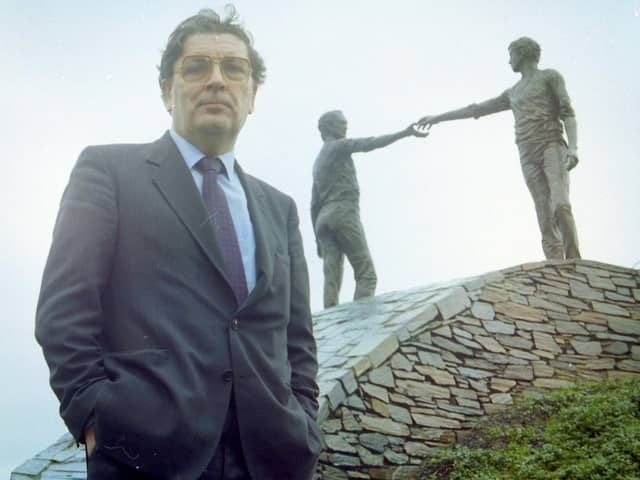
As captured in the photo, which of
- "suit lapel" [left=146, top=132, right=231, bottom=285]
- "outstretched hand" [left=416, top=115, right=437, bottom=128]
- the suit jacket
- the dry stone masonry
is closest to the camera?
the suit jacket

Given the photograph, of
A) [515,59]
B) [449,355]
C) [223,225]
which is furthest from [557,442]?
[515,59]

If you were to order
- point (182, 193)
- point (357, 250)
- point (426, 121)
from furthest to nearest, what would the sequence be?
1. point (426, 121)
2. point (357, 250)
3. point (182, 193)

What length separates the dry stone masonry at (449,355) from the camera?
478 cm

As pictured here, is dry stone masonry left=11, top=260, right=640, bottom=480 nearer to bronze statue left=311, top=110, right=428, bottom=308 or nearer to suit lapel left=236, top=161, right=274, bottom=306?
bronze statue left=311, top=110, right=428, bottom=308

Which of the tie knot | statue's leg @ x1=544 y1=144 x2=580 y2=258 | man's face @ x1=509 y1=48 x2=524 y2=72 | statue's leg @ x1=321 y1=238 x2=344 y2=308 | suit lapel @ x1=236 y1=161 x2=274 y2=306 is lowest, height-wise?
statue's leg @ x1=321 y1=238 x2=344 y2=308

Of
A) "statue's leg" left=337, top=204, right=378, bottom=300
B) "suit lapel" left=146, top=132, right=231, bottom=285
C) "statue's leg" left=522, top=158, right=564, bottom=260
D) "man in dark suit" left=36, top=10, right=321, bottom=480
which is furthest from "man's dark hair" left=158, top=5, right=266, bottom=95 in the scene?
"statue's leg" left=522, top=158, right=564, bottom=260

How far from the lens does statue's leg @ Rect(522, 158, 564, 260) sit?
297 inches

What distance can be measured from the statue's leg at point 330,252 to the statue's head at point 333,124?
3.44 ft

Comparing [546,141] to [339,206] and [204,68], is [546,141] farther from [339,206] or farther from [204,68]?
[204,68]

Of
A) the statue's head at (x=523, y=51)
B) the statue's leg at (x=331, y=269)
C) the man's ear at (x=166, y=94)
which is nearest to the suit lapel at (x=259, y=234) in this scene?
the man's ear at (x=166, y=94)

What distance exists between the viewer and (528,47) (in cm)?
789

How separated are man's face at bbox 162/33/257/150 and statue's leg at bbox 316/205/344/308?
19.2 feet

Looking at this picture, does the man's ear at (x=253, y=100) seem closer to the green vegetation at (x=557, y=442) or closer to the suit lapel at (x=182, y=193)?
the suit lapel at (x=182, y=193)

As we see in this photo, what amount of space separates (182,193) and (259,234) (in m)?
0.26
